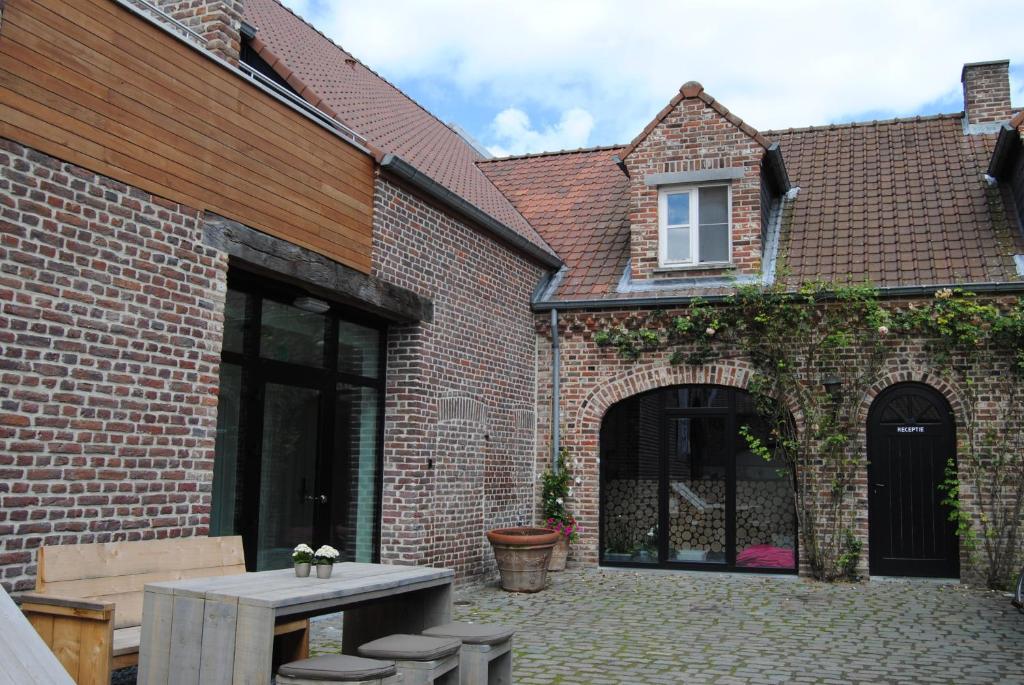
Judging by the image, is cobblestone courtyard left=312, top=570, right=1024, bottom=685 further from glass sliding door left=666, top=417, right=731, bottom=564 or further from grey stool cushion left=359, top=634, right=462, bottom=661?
grey stool cushion left=359, top=634, right=462, bottom=661

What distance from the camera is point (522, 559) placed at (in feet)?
32.9

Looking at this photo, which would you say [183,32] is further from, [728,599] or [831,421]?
[831,421]

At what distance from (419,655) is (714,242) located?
345 inches

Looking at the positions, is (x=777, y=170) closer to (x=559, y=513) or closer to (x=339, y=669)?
(x=559, y=513)

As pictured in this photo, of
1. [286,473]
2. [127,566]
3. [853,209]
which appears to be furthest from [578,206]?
→ [127,566]

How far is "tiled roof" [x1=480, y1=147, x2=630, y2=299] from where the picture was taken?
1288cm

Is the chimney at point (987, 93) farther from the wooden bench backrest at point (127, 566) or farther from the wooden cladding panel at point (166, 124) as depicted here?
the wooden bench backrest at point (127, 566)

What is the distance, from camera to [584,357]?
12.4 m

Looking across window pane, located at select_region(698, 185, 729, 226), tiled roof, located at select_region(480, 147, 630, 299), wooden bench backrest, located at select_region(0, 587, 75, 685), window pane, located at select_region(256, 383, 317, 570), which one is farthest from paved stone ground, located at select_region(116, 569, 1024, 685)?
window pane, located at select_region(698, 185, 729, 226)

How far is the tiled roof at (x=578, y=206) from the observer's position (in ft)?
42.3

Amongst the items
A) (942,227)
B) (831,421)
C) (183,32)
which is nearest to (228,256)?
(183,32)

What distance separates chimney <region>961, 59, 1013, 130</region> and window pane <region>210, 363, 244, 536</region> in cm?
1209

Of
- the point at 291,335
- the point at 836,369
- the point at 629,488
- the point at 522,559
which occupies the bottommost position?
the point at 522,559

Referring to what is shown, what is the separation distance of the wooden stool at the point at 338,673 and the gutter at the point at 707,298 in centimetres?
804
